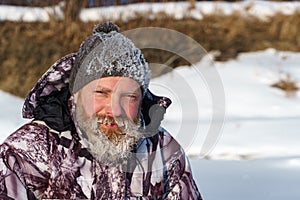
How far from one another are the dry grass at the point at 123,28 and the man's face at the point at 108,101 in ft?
17.6

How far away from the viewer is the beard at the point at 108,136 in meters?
1.92

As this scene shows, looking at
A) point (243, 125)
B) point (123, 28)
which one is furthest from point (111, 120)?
point (123, 28)

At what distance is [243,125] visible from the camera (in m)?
6.28

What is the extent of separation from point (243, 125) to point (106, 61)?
4477 mm

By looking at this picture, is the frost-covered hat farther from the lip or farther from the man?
the lip

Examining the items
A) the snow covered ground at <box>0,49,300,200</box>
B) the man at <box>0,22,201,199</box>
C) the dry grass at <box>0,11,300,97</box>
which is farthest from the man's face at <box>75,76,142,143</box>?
the dry grass at <box>0,11,300,97</box>

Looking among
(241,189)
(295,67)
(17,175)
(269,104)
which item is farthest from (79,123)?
(295,67)

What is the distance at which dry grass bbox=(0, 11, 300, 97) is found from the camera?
7621mm

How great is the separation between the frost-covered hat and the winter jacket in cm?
6

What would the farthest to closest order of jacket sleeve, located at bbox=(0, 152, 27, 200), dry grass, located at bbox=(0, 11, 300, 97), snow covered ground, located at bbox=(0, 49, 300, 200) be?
dry grass, located at bbox=(0, 11, 300, 97) → snow covered ground, located at bbox=(0, 49, 300, 200) → jacket sleeve, located at bbox=(0, 152, 27, 200)

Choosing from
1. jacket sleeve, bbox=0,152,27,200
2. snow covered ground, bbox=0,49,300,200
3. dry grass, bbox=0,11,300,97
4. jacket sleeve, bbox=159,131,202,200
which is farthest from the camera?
dry grass, bbox=0,11,300,97

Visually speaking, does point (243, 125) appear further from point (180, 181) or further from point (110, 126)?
point (110, 126)

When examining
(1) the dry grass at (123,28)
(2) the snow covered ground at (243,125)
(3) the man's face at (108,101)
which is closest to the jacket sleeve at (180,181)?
(2) the snow covered ground at (243,125)

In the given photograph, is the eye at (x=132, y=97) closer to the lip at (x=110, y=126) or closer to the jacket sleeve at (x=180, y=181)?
the lip at (x=110, y=126)
